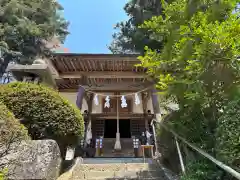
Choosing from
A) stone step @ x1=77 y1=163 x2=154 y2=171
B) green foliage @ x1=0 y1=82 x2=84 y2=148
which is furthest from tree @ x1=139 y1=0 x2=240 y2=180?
green foliage @ x1=0 y1=82 x2=84 y2=148

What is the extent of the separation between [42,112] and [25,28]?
11840 mm

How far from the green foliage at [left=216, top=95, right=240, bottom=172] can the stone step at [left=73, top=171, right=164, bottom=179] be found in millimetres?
2215

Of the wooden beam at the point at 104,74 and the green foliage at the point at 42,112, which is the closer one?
the green foliage at the point at 42,112

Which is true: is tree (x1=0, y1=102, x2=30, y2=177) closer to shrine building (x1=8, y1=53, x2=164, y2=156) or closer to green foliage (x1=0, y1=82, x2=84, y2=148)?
green foliage (x1=0, y1=82, x2=84, y2=148)

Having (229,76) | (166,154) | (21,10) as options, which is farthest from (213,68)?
(21,10)

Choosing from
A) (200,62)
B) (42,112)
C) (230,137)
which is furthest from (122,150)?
(230,137)

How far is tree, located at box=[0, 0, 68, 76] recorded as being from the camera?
13734mm

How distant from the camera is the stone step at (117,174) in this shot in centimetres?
443

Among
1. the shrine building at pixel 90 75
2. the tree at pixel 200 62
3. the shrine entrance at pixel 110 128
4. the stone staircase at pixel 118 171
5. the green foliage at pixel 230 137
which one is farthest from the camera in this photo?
the shrine entrance at pixel 110 128

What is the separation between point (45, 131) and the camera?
4.51 metres

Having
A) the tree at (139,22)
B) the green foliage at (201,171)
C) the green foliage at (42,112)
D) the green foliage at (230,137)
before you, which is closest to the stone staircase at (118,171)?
the green foliage at (42,112)

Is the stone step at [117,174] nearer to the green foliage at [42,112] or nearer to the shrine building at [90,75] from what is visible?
the green foliage at [42,112]

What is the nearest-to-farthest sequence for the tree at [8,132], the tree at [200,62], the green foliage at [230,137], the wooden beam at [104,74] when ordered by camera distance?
the green foliage at [230,137] < the tree at [200,62] < the tree at [8,132] < the wooden beam at [104,74]

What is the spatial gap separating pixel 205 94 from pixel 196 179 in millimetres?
1429
